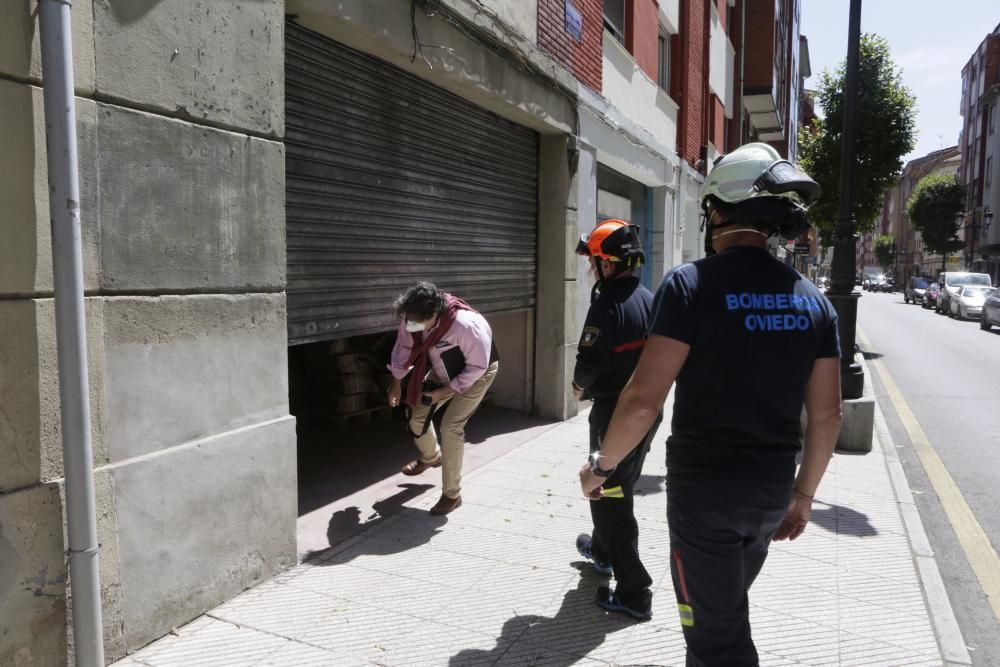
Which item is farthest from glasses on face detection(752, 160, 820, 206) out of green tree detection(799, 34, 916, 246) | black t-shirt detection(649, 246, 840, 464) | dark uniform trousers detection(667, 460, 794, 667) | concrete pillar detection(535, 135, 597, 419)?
green tree detection(799, 34, 916, 246)

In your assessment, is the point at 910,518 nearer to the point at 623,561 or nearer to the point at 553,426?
the point at 623,561

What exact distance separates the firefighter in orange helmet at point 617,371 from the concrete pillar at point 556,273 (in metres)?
4.63

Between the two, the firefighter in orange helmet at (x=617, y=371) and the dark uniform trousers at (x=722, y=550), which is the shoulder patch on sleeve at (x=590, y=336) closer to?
the firefighter in orange helmet at (x=617, y=371)

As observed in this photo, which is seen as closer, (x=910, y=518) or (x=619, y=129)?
(x=910, y=518)

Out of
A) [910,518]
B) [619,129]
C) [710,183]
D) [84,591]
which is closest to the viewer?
[710,183]

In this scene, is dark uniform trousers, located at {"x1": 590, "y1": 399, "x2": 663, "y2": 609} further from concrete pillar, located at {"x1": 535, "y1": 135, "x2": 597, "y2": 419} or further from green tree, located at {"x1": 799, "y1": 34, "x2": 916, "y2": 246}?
green tree, located at {"x1": 799, "y1": 34, "x2": 916, "y2": 246}

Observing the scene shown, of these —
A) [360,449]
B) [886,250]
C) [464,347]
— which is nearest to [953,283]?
[360,449]

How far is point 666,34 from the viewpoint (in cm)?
1403

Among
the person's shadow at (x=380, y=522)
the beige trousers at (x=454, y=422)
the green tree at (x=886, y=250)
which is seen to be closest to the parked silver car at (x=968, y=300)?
the beige trousers at (x=454, y=422)

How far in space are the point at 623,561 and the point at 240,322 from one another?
2.21 metres

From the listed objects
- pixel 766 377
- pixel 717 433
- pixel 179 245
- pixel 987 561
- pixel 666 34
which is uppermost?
pixel 666 34

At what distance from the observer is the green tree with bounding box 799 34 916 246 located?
17.9 metres

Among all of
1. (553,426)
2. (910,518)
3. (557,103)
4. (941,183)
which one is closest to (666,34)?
(557,103)

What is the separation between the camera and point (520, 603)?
3.89 metres
